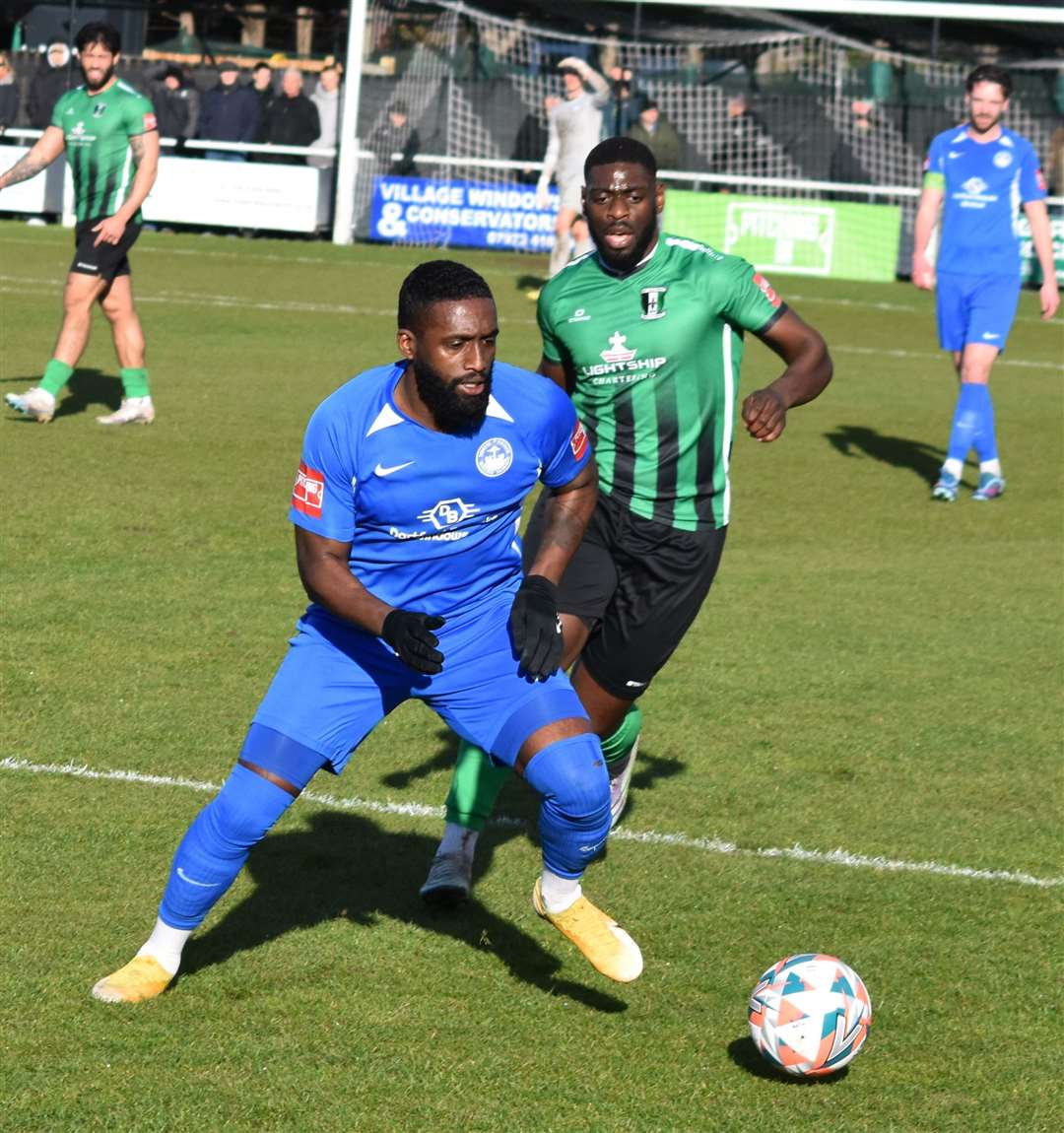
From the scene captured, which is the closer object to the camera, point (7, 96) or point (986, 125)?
point (986, 125)

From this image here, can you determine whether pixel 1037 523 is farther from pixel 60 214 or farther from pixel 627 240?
pixel 60 214

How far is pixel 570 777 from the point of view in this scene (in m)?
4.94

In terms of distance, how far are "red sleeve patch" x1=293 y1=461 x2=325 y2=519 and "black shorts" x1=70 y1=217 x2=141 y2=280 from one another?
8182mm

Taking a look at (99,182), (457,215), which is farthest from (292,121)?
(99,182)

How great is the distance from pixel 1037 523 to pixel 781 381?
679cm

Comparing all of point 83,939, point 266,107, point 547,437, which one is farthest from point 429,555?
point 266,107

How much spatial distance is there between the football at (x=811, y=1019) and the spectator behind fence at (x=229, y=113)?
23555 mm

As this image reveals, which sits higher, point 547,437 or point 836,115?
point 836,115

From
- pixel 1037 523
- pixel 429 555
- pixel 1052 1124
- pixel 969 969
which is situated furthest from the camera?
pixel 1037 523

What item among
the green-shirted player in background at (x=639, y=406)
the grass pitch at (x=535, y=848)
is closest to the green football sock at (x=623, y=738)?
the green-shirted player in background at (x=639, y=406)

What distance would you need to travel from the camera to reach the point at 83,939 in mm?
5441

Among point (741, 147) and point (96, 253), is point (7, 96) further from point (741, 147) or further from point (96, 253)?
point (96, 253)

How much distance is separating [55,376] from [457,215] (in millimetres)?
14887

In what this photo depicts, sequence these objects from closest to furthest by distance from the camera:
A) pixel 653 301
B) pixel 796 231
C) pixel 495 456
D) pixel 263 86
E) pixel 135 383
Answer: pixel 495 456, pixel 653 301, pixel 135 383, pixel 796 231, pixel 263 86
